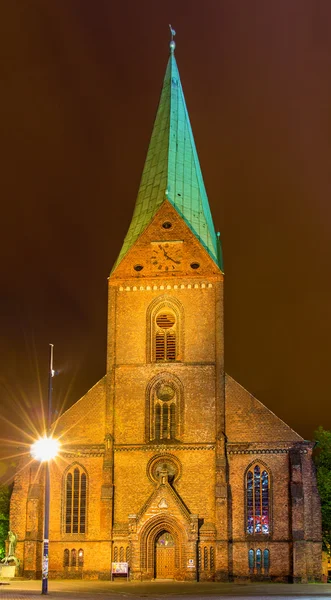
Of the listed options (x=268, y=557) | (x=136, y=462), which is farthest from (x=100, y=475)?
(x=268, y=557)

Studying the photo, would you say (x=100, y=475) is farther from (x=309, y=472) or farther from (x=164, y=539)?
(x=309, y=472)

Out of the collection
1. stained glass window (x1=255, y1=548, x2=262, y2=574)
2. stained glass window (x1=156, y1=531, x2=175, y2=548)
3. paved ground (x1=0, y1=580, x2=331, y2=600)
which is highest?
stained glass window (x1=156, y1=531, x2=175, y2=548)

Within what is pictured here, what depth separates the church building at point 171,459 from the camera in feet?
168

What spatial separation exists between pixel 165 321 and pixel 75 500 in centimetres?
1166

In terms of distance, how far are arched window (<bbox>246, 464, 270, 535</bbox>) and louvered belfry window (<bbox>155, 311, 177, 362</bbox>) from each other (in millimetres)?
8307

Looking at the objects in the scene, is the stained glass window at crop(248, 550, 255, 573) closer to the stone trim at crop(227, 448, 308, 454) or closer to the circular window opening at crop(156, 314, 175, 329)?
the stone trim at crop(227, 448, 308, 454)

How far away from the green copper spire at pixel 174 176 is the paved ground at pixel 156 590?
1947 cm

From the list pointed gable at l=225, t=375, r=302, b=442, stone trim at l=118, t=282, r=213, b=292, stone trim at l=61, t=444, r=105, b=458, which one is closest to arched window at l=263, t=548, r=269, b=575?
pointed gable at l=225, t=375, r=302, b=442

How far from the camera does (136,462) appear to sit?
5328 centimetres

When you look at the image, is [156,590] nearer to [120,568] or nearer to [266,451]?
[120,568]

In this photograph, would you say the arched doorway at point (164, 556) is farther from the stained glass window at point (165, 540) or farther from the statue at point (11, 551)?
the statue at point (11, 551)

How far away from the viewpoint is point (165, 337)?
55531mm

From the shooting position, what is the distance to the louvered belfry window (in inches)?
2178

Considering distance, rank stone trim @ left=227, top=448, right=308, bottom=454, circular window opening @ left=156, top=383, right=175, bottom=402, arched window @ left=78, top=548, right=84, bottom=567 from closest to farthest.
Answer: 1. arched window @ left=78, top=548, right=84, bottom=567
2. stone trim @ left=227, top=448, right=308, bottom=454
3. circular window opening @ left=156, top=383, right=175, bottom=402
